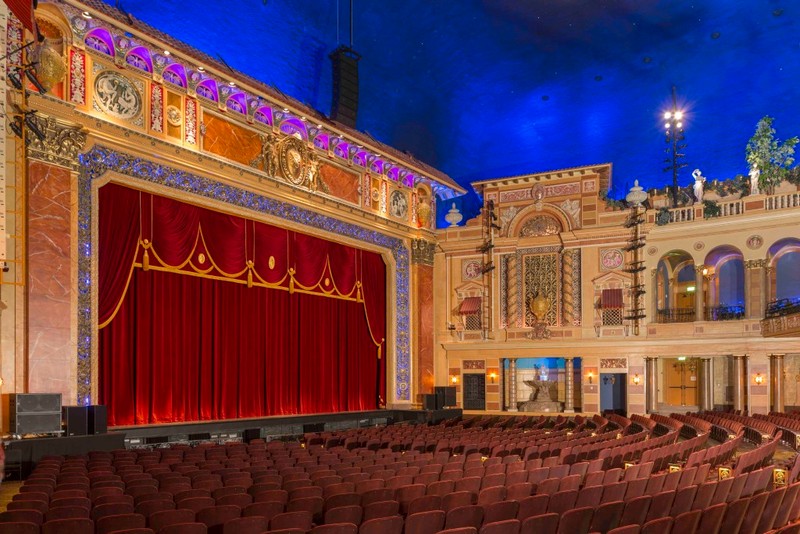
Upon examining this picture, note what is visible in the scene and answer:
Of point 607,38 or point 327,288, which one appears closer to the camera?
point 327,288

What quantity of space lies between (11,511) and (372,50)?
949 inches

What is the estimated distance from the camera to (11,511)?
5754 millimetres

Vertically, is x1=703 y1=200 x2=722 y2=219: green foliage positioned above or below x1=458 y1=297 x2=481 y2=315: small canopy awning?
above

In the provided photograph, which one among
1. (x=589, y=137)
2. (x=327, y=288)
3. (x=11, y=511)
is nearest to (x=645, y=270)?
(x=589, y=137)

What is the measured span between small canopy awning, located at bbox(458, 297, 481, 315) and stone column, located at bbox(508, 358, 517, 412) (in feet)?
7.81

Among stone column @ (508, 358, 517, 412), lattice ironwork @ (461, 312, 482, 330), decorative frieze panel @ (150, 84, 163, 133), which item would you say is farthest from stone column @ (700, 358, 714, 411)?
decorative frieze panel @ (150, 84, 163, 133)

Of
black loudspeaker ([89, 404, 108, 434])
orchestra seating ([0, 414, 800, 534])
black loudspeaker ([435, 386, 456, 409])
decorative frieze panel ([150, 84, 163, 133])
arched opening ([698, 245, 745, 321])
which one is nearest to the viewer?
orchestra seating ([0, 414, 800, 534])

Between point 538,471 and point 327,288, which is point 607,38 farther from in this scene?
point 538,471

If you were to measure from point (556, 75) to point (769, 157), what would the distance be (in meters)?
8.73

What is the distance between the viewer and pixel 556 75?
28.9 metres

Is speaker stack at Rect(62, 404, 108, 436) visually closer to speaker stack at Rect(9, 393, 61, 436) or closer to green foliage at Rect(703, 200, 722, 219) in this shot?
speaker stack at Rect(9, 393, 61, 436)

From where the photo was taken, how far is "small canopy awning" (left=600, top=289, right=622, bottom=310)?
2520 centimetres

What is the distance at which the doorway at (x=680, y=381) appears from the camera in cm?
2783

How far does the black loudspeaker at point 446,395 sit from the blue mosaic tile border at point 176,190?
3.66 feet
